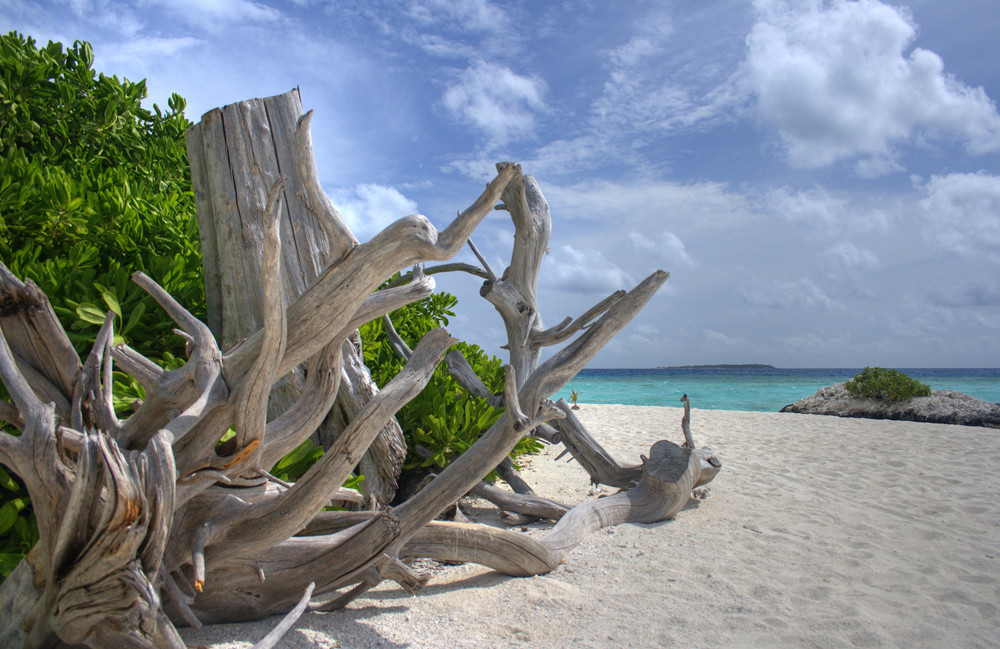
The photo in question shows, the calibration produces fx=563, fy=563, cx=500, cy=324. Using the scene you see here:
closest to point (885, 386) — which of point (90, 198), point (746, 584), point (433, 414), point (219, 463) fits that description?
point (746, 584)

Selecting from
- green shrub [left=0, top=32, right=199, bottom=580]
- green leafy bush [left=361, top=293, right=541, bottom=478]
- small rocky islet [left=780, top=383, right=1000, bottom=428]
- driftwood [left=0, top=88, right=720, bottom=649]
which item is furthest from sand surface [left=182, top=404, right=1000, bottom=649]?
small rocky islet [left=780, top=383, right=1000, bottom=428]

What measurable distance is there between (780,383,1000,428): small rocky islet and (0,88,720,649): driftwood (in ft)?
49.9

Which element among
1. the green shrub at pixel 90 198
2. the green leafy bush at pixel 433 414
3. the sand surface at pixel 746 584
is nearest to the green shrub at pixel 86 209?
the green shrub at pixel 90 198

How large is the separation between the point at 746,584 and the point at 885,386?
50.9 feet

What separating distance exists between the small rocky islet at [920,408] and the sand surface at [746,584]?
839cm

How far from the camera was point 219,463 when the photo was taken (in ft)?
6.97

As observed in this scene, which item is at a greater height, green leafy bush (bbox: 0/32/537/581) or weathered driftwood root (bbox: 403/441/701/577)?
green leafy bush (bbox: 0/32/537/581)

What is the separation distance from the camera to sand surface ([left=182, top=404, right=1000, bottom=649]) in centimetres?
278

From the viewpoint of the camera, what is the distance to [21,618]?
Result: 6.51ft

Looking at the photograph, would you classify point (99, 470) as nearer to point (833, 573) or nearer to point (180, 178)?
point (833, 573)

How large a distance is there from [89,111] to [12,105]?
72 centimetres

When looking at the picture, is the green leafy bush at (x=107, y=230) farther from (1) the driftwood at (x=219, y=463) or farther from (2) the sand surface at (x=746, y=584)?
(2) the sand surface at (x=746, y=584)

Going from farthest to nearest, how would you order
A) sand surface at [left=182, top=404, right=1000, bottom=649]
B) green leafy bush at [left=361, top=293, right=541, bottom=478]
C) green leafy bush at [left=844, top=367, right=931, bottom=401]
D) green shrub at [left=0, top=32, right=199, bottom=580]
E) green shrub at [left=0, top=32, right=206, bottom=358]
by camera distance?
green leafy bush at [left=844, top=367, right=931, bottom=401] → green leafy bush at [left=361, top=293, right=541, bottom=478] → green shrub at [left=0, top=32, right=206, bottom=358] → green shrub at [left=0, top=32, right=199, bottom=580] → sand surface at [left=182, top=404, right=1000, bottom=649]

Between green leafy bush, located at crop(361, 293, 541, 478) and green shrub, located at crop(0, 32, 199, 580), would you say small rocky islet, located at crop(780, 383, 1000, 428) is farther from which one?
green shrub, located at crop(0, 32, 199, 580)
